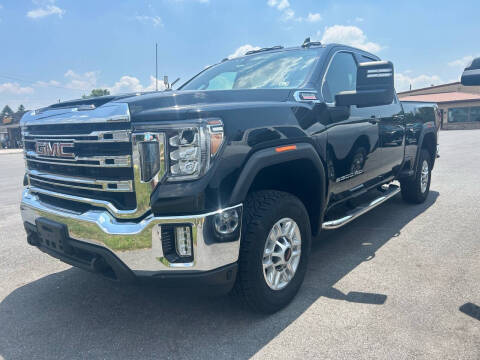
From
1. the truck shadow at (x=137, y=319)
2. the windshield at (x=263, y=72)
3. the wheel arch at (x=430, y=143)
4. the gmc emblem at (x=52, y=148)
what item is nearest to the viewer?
the truck shadow at (x=137, y=319)

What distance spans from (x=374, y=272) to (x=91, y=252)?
237 cm

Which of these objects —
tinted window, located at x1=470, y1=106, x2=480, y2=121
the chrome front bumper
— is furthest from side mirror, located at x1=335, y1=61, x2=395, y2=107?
tinted window, located at x1=470, y1=106, x2=480, y2=121

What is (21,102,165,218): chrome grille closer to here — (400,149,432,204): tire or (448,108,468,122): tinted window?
(400,149,432,204): tire

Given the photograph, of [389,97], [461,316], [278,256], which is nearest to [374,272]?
[461,316]

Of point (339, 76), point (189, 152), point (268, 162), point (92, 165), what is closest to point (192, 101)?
point (189, 152)

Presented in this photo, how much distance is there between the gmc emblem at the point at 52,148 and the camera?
8.54ft

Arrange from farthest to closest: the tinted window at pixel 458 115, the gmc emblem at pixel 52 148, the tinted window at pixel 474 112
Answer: the tinted window at pixel 458 115, the tinted window at pixel 474 112, the gmc emblem at pixel 52 148

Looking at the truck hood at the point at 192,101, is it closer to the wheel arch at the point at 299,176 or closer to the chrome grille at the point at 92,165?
the chrome grille at the point at 92,165

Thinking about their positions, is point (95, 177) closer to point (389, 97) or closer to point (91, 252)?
point (91, 252)

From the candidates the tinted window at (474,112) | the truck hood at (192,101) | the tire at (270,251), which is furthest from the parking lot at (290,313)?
the tinted window at (474,112)

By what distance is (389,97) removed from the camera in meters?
3.16

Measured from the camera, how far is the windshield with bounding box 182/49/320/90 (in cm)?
346

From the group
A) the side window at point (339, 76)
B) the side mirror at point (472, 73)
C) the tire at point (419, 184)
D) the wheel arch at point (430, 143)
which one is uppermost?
the side window at point (339, 76)

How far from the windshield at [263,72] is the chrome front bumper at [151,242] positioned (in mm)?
1582
